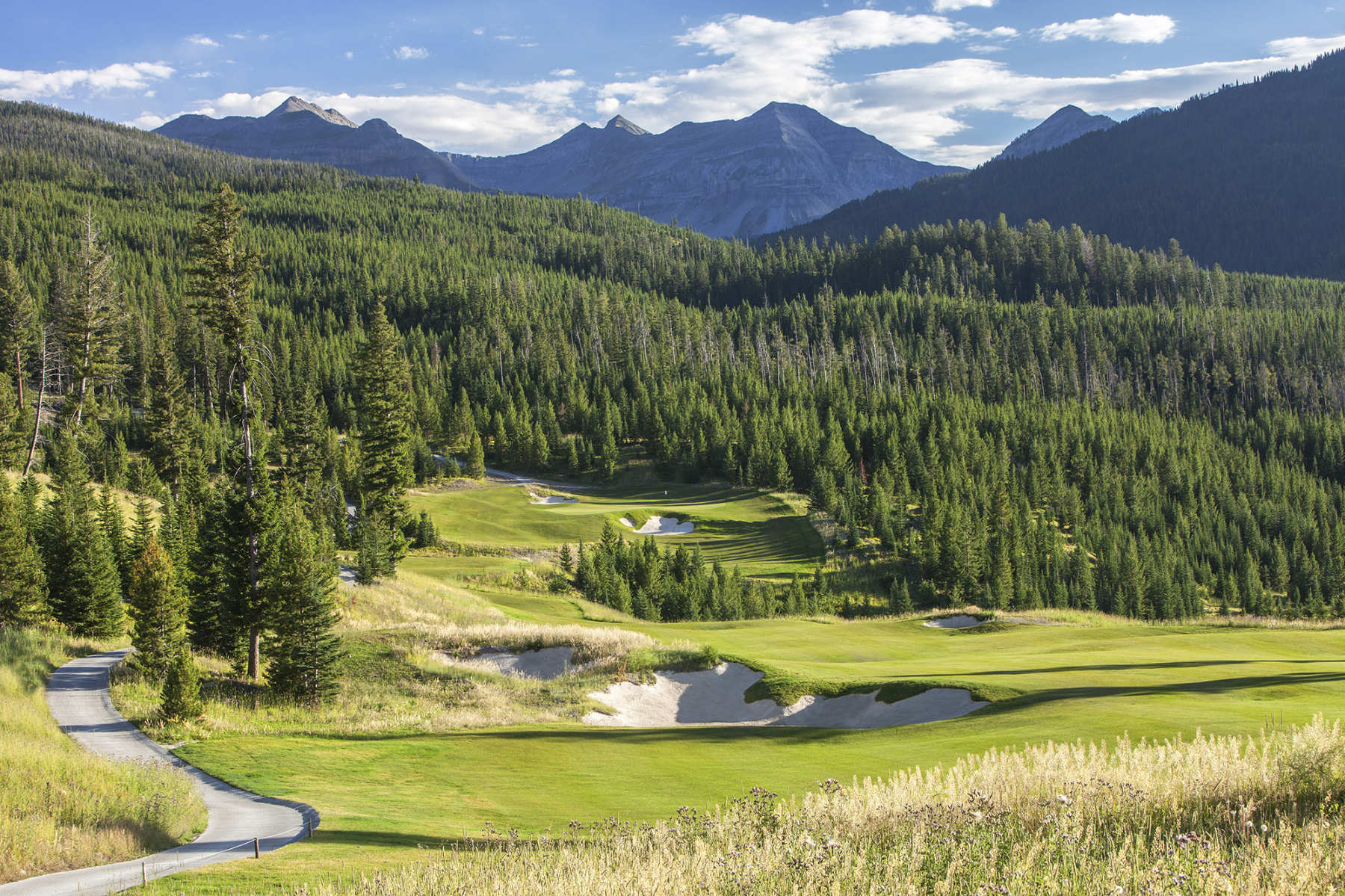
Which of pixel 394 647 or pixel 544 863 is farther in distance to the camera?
pixel 394 647

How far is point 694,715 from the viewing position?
29.9 m

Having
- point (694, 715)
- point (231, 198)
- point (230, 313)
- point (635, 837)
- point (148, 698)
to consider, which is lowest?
point (694, 715)

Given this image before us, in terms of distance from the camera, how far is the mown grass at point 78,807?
11922 mm

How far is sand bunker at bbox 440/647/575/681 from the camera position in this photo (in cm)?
3244

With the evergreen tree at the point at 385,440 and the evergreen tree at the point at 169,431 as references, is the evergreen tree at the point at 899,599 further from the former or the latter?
the evergreen tree at the point at 169,431

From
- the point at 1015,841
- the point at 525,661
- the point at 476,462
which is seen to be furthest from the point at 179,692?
the point at 476,462

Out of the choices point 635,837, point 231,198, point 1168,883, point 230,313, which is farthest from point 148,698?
point 1168,883

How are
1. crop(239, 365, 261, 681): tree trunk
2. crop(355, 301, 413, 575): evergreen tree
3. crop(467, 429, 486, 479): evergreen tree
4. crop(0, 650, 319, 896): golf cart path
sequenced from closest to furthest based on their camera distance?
crop(0, 650, 319, 896): golf cart path < crop(239, 365, 261, 681): tree trunk < crop(355, 301, 413, 575): evergreen tree < crop(467, 429, 486, 479): evergreen tree

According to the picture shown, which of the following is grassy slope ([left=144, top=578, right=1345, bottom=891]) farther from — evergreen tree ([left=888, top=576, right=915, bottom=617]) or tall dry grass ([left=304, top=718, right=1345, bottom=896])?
evergreen tree ([left=888, top=576, right=915, bottom=617])

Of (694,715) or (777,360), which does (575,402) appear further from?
(694,715)

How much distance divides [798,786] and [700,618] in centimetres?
4737

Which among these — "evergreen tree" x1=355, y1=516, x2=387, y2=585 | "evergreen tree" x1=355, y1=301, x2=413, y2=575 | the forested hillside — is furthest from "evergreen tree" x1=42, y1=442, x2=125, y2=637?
"evergreen tree" x1=355, y1=301, x2=413, y2=575

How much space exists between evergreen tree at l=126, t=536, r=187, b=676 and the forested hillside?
2.69m

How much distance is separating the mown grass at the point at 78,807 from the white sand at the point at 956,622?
144ft
